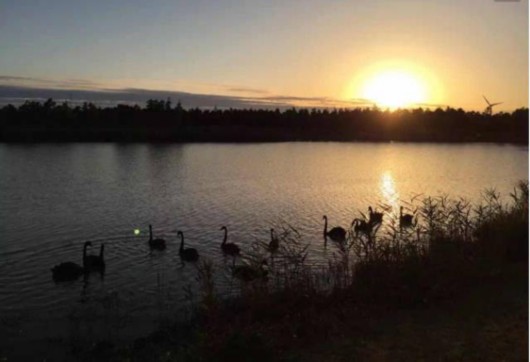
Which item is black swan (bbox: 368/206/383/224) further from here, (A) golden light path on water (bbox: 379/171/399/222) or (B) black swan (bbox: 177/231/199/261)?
(A) golden light path on water (bbox: 379/171/399/222)

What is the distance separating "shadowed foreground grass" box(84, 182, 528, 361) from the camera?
7383 millimetres

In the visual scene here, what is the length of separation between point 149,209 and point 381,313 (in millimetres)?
18461

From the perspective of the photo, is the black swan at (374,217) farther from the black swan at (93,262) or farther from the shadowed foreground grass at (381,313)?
the black swan at (93,262)

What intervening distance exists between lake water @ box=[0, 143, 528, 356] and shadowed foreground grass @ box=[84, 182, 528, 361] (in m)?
2.40

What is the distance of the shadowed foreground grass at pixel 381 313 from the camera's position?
24.2 feet

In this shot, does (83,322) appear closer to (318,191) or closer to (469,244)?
(469,244)

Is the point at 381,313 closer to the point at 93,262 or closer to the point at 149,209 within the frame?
the point at 93,262

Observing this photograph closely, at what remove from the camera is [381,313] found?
922 centimetres

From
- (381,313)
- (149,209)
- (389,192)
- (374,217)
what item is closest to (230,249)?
(374,217)

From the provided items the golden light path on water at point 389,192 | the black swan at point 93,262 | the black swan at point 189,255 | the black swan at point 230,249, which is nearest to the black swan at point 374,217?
the black swan at point 230,249

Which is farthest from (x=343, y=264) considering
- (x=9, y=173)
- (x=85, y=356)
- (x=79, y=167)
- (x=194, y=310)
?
(x=79, y=167)

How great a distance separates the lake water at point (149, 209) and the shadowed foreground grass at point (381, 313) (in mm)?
2402

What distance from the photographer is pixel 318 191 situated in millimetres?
33281

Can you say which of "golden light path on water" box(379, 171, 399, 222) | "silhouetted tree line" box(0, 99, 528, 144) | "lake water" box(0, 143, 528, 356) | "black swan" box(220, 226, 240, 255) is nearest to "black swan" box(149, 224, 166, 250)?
"lake water" box(0, 143, 528, 356)
